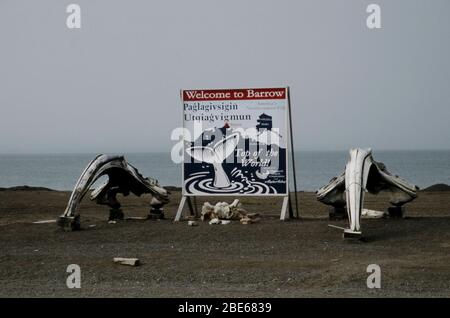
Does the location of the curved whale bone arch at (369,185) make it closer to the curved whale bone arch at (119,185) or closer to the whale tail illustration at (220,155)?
the whale tail illustration at (220,155)

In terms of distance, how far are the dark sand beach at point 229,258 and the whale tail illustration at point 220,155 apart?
142cm

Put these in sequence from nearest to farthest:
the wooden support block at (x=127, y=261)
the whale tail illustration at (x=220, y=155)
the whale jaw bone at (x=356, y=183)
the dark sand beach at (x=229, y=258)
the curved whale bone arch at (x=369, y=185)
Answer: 1. the dark sand beach at (x=229, y=258)
2. the wooden support block at (x=127, y=261)
3. the whale jaw bone at (x=356, y=183)
4. the curved whale bone arch at (x=369, y=185)
5. the whale tail illustration at (x=220, y=155)

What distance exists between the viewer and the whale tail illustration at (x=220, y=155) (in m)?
17.0

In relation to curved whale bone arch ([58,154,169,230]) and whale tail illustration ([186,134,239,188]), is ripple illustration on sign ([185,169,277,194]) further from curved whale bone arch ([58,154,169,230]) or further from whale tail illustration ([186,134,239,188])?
curved whale bone arch ([58,154,169,230])

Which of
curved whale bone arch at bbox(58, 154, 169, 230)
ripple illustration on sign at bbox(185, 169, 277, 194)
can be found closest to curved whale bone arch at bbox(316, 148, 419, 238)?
ripple illustration on sign at bbox(185, 169, 277, 194)

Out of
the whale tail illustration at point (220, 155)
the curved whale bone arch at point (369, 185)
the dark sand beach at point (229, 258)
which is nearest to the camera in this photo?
the dark sand beach at point (229, 258)

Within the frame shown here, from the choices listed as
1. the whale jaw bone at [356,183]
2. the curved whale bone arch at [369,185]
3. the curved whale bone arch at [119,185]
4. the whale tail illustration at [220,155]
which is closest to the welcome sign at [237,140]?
the whale tail illustration at [220,155]

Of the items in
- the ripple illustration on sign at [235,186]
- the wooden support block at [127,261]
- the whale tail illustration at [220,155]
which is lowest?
the wooden support block at [127,261]

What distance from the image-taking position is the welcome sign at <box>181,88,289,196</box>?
55.1 ft

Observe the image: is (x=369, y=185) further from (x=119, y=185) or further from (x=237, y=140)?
(x=119, y=185)

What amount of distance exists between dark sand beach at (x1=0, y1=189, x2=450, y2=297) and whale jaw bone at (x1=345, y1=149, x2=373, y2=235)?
1.66 feet

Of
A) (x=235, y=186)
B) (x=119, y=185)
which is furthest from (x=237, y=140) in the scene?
(x=119, y=185)

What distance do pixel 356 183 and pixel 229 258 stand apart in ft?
11.1

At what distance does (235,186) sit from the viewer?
55.5 feet
